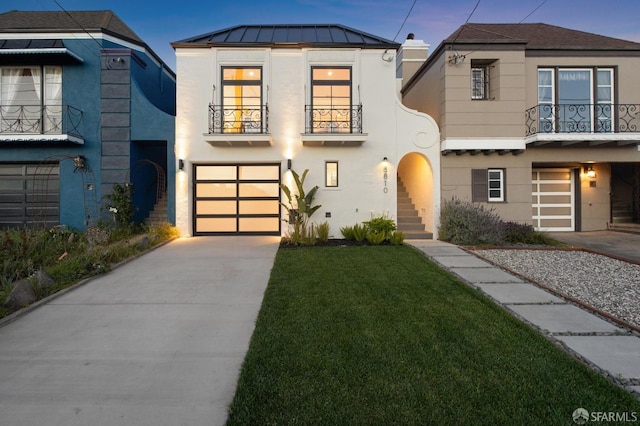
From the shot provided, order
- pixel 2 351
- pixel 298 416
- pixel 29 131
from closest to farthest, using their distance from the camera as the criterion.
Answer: pixel 298 416, pixel 2 351, pixel 29 131

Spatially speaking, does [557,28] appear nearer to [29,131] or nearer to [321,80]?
[321,80]

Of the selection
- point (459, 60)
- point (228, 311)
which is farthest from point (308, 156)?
point (228, 311)

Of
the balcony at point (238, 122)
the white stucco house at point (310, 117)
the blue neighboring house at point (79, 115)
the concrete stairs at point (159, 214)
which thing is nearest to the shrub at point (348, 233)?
the white stucco house at point (310, 117)

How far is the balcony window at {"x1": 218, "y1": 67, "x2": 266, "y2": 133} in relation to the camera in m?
10.6

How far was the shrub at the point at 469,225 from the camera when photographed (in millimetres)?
9312

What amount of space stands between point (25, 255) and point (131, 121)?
5736mm

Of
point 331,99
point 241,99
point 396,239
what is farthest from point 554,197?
point 241,99

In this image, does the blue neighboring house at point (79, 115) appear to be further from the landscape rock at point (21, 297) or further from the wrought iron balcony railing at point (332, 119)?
the landscape rock at point (21, 297)

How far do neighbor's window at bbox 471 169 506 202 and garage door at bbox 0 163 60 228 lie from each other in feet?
47.2

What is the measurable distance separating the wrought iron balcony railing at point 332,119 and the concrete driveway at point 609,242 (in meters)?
7.78

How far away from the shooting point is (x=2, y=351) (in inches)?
136

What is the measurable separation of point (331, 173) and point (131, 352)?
27.4 ft

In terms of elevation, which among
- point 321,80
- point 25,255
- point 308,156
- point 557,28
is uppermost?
point 557,28

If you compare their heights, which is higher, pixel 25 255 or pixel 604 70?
pixel 604 70
